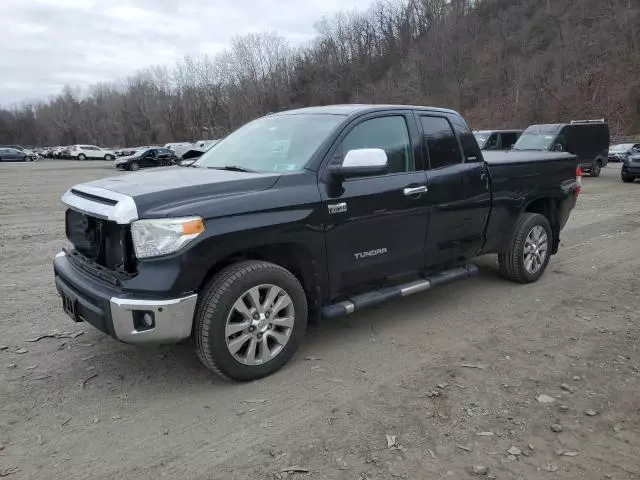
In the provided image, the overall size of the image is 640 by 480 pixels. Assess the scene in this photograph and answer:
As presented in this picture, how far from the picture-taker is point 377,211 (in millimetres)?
→ 4270

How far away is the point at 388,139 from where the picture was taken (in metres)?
4.59

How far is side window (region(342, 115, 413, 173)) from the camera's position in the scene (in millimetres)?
4324

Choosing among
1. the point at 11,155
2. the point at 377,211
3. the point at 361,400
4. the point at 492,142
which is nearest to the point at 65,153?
the point at 11,155

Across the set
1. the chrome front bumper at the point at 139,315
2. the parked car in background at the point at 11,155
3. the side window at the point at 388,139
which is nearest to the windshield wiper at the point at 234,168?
the side window at the point at 388,139

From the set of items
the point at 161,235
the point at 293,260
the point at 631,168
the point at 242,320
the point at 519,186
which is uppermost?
the point at 161,235

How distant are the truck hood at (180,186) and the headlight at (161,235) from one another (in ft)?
0.29

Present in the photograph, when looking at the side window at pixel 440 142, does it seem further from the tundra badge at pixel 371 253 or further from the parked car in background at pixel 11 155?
the parked car in background at pixel 11 155

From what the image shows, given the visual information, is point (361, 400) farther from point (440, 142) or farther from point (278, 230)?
point (440, 142)

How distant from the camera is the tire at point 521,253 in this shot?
5.78m

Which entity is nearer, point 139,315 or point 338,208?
point 139,315

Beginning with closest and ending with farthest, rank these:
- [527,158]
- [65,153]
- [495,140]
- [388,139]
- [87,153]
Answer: [388,139]
[527,158]
[495,140]
[87,153]
[65,153]

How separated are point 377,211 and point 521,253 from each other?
236 centimetres

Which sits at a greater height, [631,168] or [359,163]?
[359,163]

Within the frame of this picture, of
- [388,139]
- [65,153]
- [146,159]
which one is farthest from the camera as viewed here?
[65,153]
